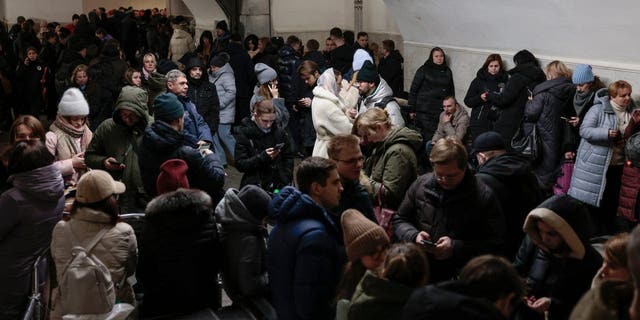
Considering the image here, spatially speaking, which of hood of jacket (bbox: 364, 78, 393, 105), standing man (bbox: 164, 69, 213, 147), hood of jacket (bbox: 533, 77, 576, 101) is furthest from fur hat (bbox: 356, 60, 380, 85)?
hood of jacket (bbox: 533, 77, 576, 101)

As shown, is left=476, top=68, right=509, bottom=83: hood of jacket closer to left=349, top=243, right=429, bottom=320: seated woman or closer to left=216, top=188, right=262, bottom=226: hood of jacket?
left=216, top=188, right=262, bottom=226: hood of jacket

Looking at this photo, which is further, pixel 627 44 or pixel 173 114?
pixel 627 44

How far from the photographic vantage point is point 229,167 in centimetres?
1138

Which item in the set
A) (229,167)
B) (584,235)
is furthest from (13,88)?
(584,235)

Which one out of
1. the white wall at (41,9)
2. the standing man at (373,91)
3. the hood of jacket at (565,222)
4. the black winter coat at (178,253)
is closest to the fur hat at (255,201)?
the black winter coat at (178,253)

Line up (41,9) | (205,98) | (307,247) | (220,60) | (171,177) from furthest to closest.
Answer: (41,9) < (220,60) < (205,98) < (171,177) < (307,247)

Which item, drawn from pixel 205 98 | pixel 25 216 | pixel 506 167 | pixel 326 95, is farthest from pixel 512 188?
pixel 205 98

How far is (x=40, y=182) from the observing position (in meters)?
5.24

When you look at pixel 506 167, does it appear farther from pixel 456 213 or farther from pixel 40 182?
pixel 40 182

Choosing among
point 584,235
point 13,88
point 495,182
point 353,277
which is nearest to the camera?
point 353,277

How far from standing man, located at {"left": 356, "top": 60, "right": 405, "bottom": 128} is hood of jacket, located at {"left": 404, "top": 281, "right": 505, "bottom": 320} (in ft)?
16.9

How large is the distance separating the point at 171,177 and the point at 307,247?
1.65 m

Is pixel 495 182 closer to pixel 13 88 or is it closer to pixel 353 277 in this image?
pixel 353 277

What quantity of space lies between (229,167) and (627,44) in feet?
17.3
